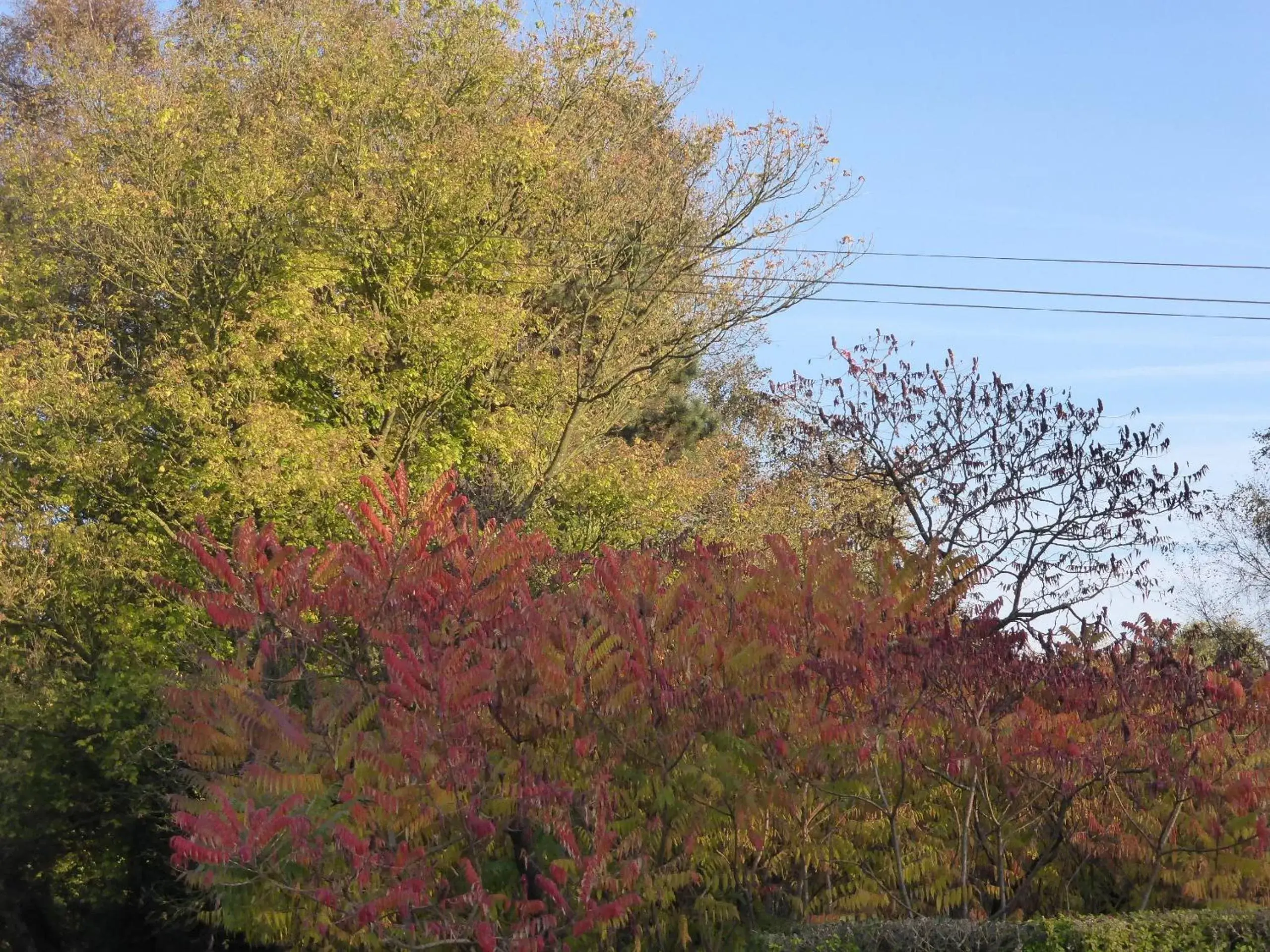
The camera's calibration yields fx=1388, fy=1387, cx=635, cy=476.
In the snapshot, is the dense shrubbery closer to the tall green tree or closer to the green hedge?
the green hedge

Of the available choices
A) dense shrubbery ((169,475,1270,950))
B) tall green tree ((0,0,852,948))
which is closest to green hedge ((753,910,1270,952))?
dense shrubbery ((169,475,1270,950))

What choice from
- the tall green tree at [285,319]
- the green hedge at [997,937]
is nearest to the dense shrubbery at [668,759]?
the green hedge at [997,937]

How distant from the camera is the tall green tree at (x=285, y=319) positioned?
816 inches

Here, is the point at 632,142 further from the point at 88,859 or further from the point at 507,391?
the point at 88,859

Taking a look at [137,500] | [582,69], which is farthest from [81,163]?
[582,69]

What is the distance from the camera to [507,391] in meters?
24.5

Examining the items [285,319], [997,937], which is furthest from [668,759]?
[285,319]

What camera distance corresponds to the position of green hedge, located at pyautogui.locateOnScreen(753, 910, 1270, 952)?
7.38 metres

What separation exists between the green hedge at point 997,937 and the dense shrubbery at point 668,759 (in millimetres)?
571

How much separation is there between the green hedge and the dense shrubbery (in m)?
0.57

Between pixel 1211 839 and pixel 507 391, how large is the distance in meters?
17.3

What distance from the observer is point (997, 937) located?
746 centimetres

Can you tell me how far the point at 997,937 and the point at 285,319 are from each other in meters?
16.1

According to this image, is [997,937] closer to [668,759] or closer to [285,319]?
[668,759]
